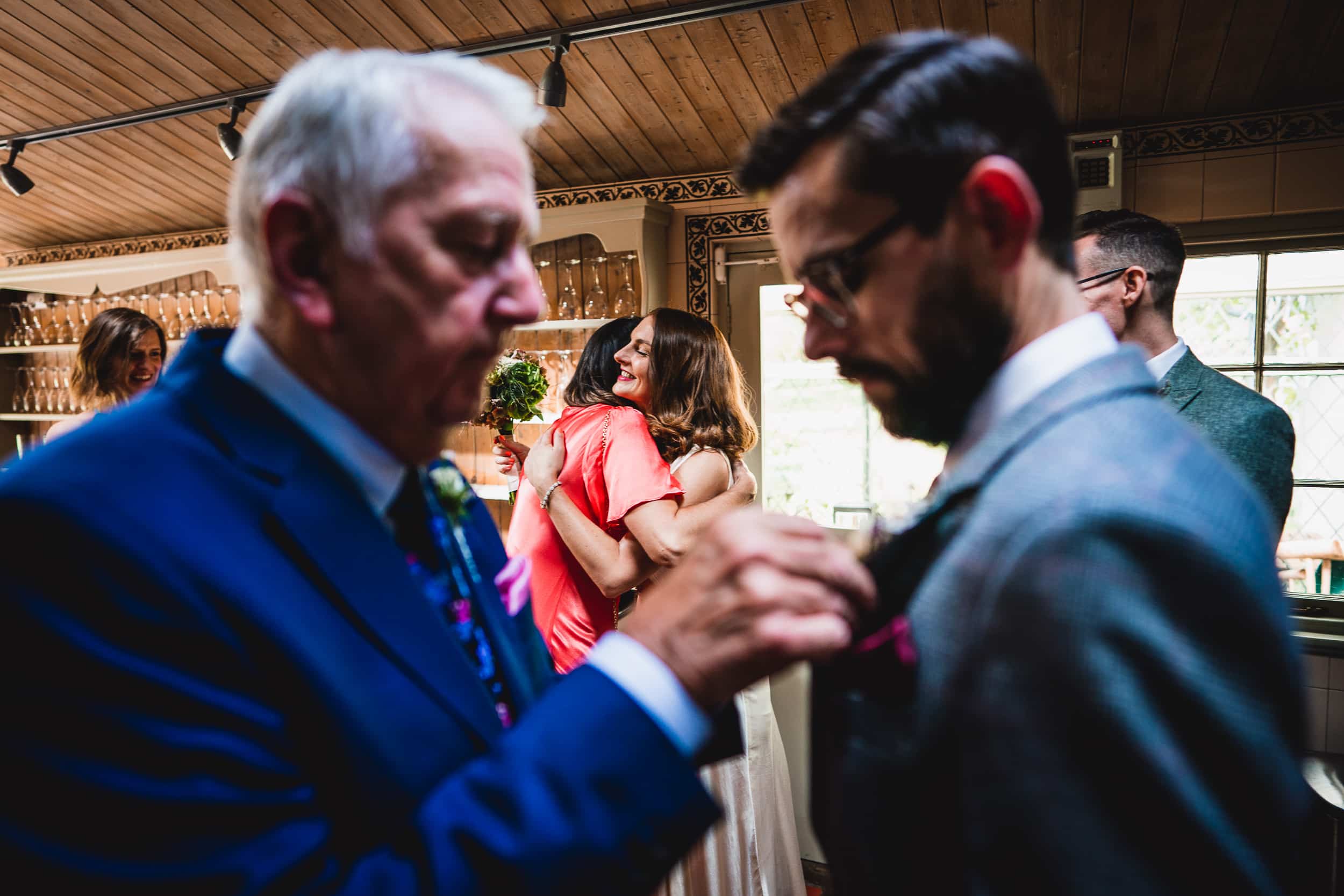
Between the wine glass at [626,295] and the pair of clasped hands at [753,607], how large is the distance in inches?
127

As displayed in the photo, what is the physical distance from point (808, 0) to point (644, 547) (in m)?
1.99

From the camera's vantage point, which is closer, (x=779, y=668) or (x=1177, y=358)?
(x=779, y=668)

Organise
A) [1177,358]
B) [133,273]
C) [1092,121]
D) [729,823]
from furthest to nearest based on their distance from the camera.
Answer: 1. [133,273]
2. [1092,121]
3. [729,823]
4. [1177,358]

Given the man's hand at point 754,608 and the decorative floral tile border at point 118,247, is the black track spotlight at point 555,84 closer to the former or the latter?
the man's hand at point 754,608

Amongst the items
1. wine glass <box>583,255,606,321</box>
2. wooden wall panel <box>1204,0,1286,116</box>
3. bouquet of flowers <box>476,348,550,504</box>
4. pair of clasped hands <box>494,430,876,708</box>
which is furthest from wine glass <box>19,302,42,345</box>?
wooden wall panel <box>1204,0,1286,116</box>

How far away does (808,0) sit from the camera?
2748mm

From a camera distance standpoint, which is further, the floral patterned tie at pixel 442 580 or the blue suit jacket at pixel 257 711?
the floral patterned tie at pixel 442 580

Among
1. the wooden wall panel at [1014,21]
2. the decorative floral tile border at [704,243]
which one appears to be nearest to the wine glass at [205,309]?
the decorative floral tile border at [704,243]

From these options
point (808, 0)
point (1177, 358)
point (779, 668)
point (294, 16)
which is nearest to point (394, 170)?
point (779, 668)

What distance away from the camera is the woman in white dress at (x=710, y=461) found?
2.51m

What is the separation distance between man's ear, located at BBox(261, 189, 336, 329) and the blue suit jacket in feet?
0.36

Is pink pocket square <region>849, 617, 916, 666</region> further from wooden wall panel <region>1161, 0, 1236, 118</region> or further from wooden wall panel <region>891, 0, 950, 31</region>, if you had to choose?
wooden wall panel <region>1161, 0, 1236, 118</region>

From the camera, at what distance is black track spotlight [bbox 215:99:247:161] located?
11.3 ft

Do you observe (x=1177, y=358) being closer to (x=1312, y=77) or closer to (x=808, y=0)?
(x=1312, y=77)
